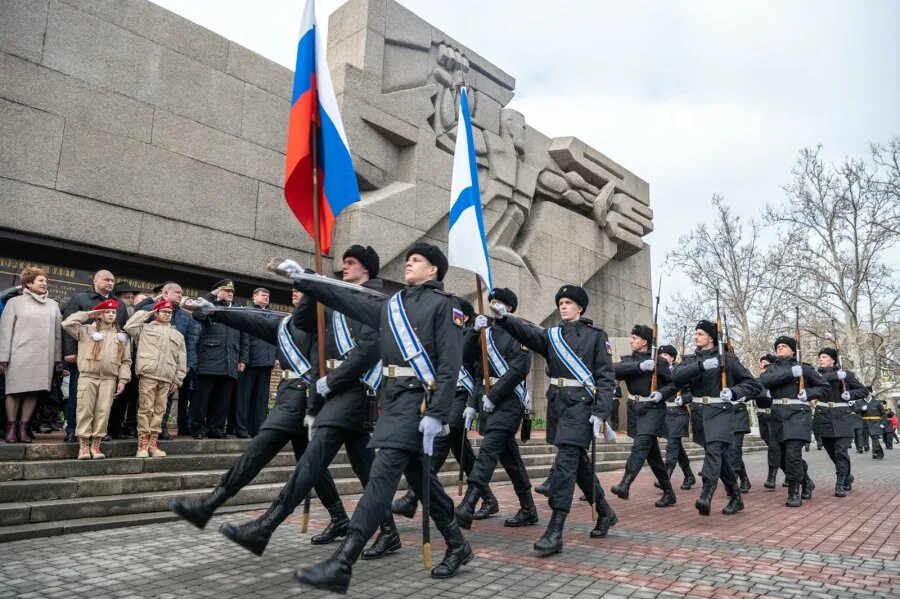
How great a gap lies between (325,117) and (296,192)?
2.05 feet

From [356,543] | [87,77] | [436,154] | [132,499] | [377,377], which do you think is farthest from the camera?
[436,154]

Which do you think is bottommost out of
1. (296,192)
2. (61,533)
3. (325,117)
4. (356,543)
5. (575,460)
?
(61,533)

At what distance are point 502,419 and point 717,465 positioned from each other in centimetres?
257

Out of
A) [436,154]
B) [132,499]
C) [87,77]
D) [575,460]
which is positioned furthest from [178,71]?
[575,460]

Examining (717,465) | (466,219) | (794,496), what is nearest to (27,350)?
(466,219)

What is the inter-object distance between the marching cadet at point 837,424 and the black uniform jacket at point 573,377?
548cm

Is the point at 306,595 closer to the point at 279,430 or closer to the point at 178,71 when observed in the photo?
the point at 279,430

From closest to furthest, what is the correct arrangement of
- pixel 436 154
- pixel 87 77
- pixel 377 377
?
pixel 377 377 < pixel 87 77 < pixel 436 154

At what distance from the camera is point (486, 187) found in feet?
51.2

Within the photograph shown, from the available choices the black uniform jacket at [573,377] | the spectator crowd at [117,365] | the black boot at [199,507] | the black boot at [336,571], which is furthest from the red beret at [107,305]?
the black boot at [336,571]

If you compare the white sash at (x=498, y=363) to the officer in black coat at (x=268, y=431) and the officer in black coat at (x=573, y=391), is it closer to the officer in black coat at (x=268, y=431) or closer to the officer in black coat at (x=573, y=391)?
the officer in black coat at (x=573, y=391)

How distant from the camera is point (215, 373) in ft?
25.0

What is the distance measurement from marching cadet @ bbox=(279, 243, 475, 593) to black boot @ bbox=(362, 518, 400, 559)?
62 centimetres

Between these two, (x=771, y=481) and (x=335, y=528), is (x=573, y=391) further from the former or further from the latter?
(x=771, y=481)
